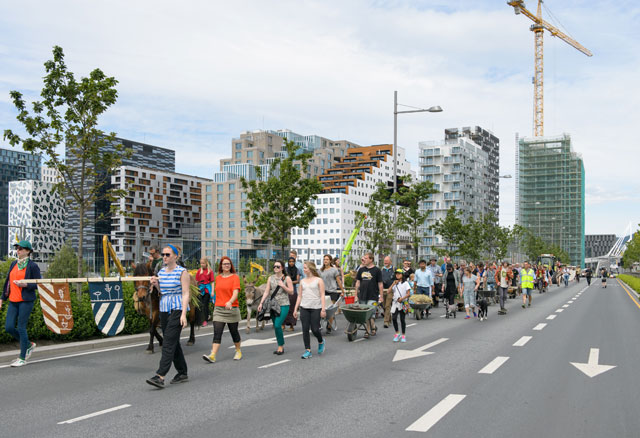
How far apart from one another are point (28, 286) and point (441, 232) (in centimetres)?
4035

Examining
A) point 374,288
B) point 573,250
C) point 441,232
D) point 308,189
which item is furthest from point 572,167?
point 374,288

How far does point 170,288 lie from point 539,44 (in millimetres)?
181984

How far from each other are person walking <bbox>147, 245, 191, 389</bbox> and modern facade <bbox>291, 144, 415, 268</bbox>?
119594mm

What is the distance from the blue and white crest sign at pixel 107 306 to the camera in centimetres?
1034

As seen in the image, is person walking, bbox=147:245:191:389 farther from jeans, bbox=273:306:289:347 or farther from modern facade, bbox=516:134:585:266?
modern facade, bbox=516:134:585:266

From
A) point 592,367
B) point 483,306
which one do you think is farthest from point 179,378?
point 483,306

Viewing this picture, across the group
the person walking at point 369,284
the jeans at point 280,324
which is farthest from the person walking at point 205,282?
the person walking at point 369,284

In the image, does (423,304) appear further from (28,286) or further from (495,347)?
(28,286)

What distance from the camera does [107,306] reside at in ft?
34.3

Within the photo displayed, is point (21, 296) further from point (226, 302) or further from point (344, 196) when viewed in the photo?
point (344, 196)

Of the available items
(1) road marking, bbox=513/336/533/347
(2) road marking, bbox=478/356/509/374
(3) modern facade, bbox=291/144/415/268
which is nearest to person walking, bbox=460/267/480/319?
(1) road marking, bbox=513/336/533/347

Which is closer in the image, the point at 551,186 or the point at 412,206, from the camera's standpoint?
the point at 412,206

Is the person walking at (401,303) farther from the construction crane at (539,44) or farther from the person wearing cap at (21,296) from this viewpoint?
the construction crane at (539,44)

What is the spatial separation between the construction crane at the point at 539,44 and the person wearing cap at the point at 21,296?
166219mm
